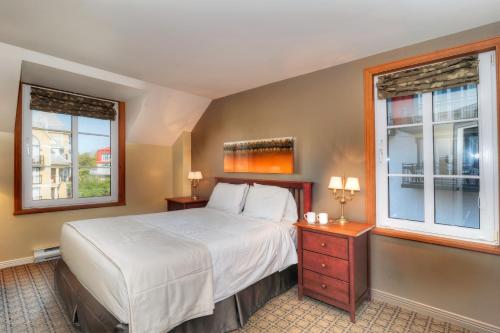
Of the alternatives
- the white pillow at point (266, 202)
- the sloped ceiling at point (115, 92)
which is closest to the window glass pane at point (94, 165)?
the sloped ceiling at point (115, 92)

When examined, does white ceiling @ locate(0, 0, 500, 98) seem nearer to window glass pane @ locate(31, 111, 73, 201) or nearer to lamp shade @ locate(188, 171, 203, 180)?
window glass pane @ locate(31, 111, 73, 201)

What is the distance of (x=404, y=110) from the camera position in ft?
8.36

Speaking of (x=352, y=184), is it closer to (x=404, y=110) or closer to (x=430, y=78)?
(x=404, y=110)

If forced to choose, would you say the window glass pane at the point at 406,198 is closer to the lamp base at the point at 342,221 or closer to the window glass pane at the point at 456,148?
the window glass pane at the point at 456,148

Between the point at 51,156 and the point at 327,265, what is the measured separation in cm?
378

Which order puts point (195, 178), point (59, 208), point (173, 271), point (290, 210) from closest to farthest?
point (173, 271)
point (290, 210)
point (59, 208)
point (195, 178)

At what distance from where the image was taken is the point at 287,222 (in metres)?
2.89

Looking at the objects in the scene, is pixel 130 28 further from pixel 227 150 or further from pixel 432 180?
pixel 432 180

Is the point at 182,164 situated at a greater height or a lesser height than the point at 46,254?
greater

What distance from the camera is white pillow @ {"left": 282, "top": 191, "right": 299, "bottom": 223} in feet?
9.77

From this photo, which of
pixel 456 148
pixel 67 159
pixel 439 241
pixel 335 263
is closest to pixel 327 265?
pixel 335 263

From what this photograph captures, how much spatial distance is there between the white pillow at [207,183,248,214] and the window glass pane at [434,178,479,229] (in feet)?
6.82

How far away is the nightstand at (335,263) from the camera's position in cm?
222

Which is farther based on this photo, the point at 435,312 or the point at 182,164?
the point at 182,164
